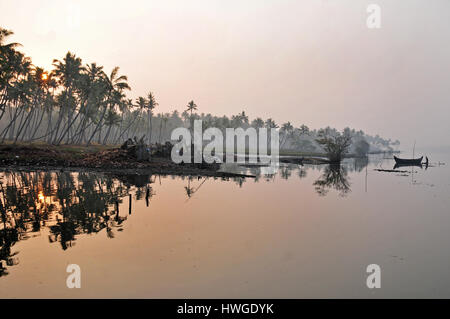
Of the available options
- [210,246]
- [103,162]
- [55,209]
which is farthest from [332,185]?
[103,162]

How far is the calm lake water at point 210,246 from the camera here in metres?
8.59

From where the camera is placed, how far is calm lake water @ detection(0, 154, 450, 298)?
28.2 feet

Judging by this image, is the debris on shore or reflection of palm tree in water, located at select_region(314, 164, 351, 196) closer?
reflection of palm tree in water, located at select_region(314, 164, 351, 196)

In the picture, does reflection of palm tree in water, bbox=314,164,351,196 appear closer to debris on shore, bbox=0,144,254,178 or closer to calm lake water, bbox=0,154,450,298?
calm lake water, bbox=0,154,450,298

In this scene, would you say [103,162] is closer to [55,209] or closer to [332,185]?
[55,209]

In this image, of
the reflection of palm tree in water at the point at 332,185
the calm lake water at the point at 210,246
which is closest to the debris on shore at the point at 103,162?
the reflection of palm tree in water at the point at 332,185

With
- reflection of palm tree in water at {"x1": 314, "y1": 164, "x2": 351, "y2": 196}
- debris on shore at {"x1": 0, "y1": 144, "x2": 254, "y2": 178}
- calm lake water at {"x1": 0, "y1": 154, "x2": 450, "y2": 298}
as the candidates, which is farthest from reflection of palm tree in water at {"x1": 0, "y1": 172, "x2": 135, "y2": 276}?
reflection of palm tree in water at {"x1": 314, "y1": 164, "x2": 351, "y2": 196}

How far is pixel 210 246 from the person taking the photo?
38.9ft

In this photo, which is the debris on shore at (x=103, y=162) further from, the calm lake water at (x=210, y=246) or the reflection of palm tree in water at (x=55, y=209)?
the calm lake water at (x=210, y=246)

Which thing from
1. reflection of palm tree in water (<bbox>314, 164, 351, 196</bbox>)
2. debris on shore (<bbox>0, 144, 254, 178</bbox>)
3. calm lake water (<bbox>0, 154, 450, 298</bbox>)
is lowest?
calm lake water (<bbox>0, 154, 450, 298</bbox>)
